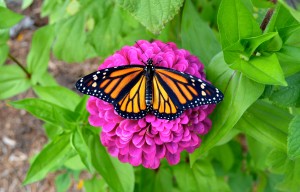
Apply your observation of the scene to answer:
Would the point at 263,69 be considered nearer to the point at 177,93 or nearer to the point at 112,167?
the point at 177,93

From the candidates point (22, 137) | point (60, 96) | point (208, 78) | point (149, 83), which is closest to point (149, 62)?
point (149, 83)

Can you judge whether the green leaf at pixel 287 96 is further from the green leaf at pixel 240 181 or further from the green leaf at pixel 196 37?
the green leaf at pixel 240 181

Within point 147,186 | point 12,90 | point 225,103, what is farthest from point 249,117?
point 12,90

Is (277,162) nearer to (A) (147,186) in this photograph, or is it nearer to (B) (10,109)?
(A) (147,186)

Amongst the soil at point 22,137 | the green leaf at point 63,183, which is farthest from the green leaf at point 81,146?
the soil at point 22,137

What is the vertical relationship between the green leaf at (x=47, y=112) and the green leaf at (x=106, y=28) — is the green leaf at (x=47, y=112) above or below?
below

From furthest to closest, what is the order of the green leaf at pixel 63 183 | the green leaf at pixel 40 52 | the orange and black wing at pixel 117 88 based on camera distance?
the green leaf at pixel 63 183 < the green leaf at pixel 40 52 < the orange and black wing at pixel 117 88

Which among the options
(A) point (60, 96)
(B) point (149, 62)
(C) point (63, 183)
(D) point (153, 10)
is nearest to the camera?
(D) point (153, 10)
